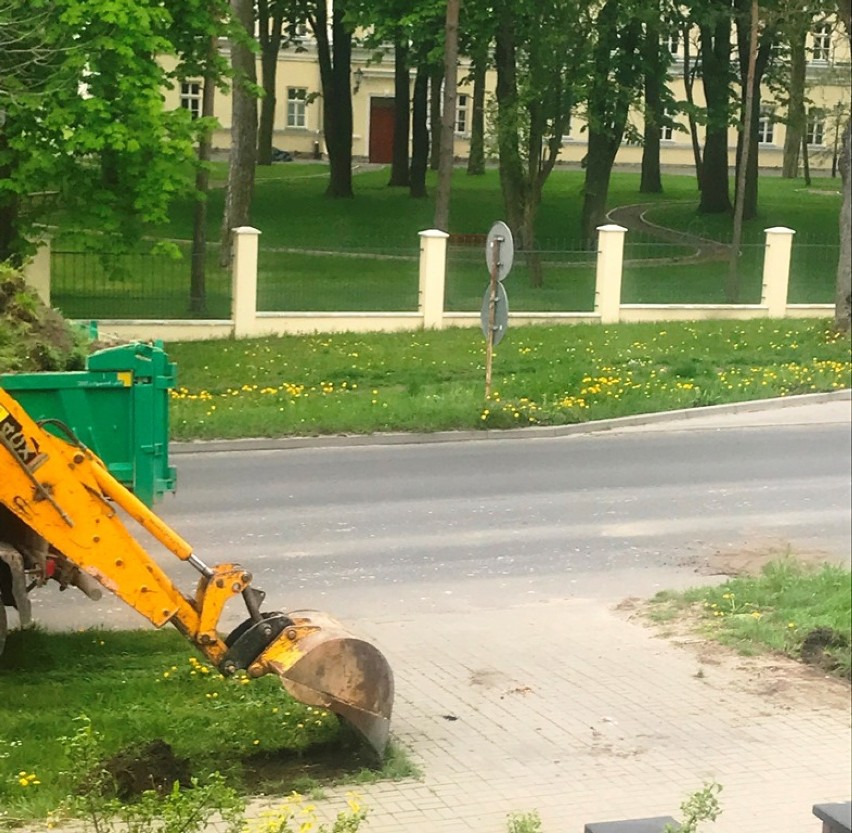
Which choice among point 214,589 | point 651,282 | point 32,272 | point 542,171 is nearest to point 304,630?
A: point 214,589

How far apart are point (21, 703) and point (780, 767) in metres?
3.85

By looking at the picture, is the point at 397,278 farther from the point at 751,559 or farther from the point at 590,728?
the point at 590,728

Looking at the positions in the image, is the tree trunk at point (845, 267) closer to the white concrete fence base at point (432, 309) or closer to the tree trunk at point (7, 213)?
the white concrete fence base at point (432, 309)

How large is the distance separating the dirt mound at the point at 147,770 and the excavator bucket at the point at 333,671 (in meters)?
0.53

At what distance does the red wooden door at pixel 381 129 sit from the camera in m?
68.4

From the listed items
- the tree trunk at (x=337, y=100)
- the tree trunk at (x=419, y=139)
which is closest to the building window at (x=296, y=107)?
the tree trunk at (x=419, y=139)

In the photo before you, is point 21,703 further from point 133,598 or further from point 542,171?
point 542,171

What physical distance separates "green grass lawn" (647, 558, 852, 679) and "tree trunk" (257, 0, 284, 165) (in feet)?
98.5

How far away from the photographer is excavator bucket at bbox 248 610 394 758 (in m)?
6.97

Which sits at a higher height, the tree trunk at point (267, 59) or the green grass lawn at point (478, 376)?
the tree trunk at point (267, 59)

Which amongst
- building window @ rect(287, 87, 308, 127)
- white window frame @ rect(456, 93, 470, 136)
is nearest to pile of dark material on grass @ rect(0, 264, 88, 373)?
white window frame @ rect(456, 93, 470, 136)

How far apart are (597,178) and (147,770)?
33886 mm

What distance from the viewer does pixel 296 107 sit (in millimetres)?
Answer: 69688

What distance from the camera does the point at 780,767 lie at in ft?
25.3
